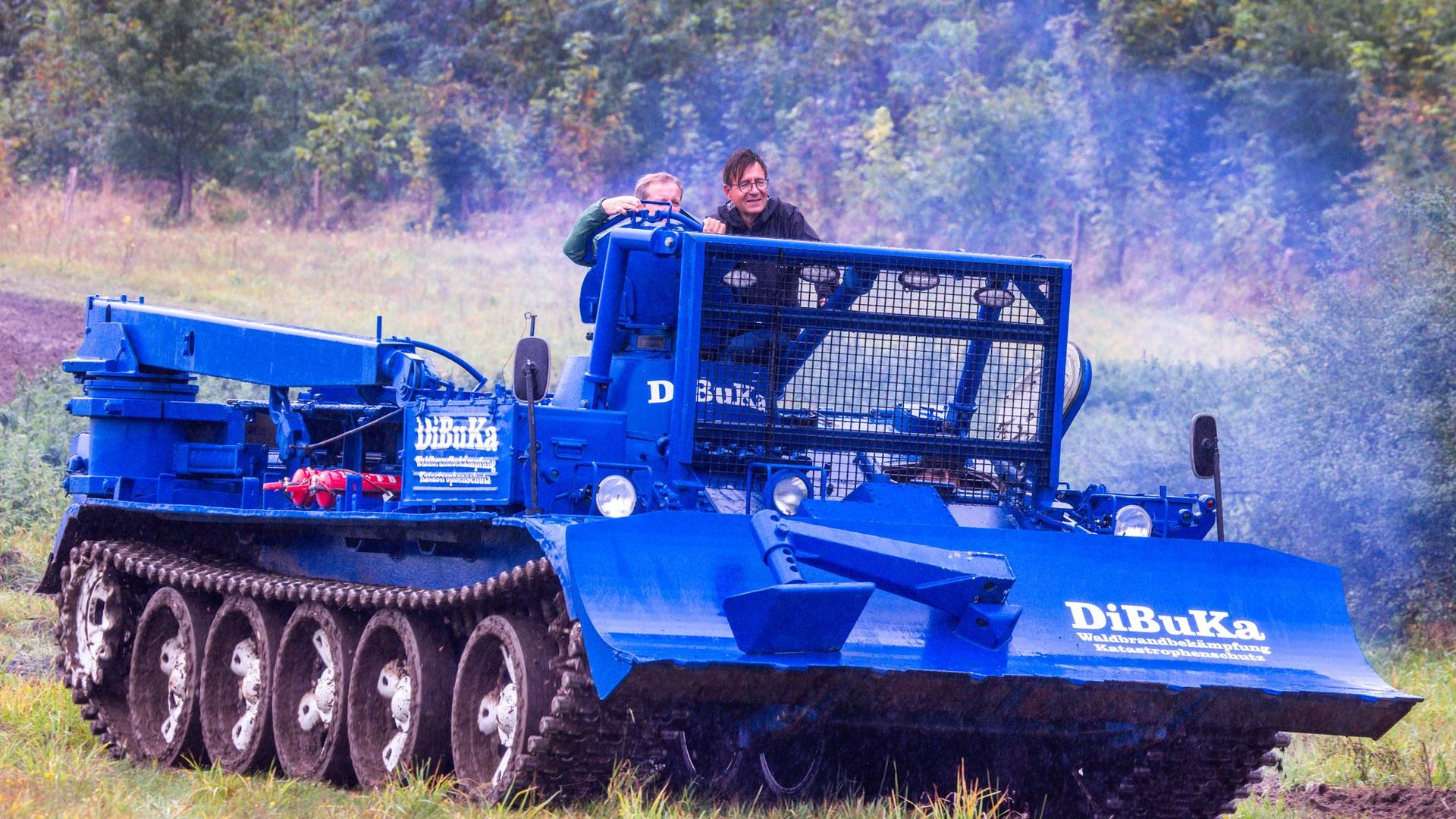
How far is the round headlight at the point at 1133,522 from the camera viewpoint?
859 cm

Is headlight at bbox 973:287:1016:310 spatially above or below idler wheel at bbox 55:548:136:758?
above

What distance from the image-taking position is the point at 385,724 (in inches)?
359

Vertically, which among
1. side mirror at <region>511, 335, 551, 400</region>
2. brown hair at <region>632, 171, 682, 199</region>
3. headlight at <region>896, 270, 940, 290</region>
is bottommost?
side mirror at <region>511, 335, 551, 400</region>

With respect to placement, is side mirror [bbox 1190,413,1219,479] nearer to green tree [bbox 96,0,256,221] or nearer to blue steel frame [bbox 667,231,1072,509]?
blue steel frame [bbox 667,231,1072,509]

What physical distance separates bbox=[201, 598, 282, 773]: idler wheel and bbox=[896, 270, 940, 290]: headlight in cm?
349

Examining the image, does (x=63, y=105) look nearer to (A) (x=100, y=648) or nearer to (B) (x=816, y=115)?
(B) (x=816, y=115)

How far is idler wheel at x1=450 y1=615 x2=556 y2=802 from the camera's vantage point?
7.73 meters

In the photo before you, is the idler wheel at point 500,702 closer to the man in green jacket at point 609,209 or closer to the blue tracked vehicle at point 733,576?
the blue tracked vehicle at point 733,576

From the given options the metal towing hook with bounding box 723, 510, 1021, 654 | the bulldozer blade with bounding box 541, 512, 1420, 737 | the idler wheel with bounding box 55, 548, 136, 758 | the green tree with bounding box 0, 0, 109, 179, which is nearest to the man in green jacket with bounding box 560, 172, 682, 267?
the bulldozer blade with bounding box 541, 512, 1420, 737

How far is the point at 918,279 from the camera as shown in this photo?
345 inches

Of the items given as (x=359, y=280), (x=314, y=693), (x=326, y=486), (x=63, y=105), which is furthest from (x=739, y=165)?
(x=63, y=105)

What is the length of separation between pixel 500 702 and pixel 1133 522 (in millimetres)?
2707

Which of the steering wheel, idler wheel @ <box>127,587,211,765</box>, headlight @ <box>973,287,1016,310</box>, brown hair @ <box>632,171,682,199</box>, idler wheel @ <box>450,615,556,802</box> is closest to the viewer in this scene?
idler wheel @ <box>450,615,556,802</box>

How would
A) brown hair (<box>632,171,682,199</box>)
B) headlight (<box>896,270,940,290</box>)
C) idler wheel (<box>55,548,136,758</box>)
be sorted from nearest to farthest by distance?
headlight (<box>896,270,940,290</box>) < brown hair (<box>632,171,682,199</box>) < idler wheel (<box>55,548,136,758</box>)
